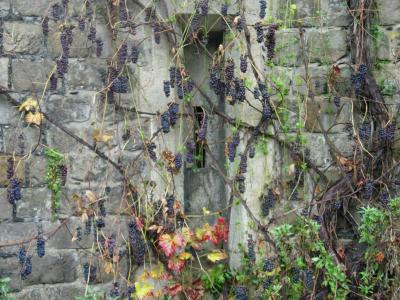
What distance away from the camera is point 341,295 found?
14.7 feet

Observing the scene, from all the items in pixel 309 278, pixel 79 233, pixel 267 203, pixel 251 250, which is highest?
pixel 267 203

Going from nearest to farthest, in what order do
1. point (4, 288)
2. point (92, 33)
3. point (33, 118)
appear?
1. point (4, 288)
2. point (33, 118)
3. point (92, 33)

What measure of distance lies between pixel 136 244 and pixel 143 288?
0.30 meters

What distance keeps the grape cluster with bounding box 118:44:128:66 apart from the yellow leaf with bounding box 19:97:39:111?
590 millimetres

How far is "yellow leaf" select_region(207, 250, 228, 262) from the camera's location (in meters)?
4.72

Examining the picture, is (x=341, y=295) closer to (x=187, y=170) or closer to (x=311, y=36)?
(x=187, y=170)

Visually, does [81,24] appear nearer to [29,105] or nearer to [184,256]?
[29,105]

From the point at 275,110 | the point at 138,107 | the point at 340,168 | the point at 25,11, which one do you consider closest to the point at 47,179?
the point at 138,107

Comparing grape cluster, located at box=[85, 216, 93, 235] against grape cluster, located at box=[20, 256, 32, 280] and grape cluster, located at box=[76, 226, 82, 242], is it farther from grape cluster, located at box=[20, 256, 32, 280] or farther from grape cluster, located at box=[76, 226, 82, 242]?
grape cluster, located at box=[20, 256, 32, 280]

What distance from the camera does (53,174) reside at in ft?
15.0

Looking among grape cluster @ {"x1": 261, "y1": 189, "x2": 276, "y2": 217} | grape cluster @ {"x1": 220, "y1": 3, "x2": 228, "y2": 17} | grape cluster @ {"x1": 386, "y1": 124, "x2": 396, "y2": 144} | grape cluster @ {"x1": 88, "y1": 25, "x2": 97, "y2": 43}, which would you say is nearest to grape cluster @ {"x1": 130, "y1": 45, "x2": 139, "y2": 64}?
grape cluster @ {"x1": 88, "y1": 25, "x2": 97, "y2": 43}

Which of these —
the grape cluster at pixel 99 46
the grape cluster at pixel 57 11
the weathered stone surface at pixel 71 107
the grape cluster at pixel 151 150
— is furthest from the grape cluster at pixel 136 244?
the grape cluster at pixel 57 11

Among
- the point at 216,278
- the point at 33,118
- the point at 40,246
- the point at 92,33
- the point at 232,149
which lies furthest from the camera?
the point at 216,278

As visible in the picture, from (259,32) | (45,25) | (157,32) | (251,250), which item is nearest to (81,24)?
(45,25)
